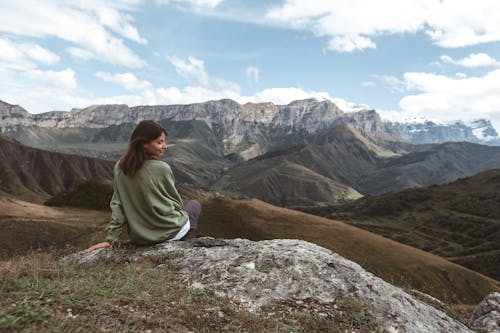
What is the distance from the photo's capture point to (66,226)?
2938 inches

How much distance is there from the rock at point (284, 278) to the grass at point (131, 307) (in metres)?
0.44

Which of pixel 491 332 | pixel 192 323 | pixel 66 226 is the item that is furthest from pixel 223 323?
pixel 66 226

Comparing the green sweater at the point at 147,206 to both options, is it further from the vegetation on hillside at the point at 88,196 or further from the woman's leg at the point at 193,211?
the vegetation on hillside at the point at 88,196

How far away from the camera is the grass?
601cm

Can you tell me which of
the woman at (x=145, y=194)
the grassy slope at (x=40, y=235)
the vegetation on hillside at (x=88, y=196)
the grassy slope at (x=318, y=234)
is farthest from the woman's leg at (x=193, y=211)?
the vegetation on hillside at (x=88, y=196)

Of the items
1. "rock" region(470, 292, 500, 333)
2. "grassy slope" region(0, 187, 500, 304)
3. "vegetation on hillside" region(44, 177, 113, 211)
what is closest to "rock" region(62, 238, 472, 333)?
"rock" region(470, 292, 500, 333)

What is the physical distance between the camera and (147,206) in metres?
10.7

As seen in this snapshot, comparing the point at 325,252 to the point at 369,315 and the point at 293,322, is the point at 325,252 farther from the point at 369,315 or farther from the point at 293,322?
the point at 293,322

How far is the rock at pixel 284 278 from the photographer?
9.28 metres

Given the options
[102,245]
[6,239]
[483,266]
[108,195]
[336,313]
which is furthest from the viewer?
[483,266]

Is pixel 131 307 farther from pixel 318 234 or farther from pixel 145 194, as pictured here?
pixel 318 234

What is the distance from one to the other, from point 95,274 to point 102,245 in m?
2.32

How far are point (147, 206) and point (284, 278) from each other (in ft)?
14.3

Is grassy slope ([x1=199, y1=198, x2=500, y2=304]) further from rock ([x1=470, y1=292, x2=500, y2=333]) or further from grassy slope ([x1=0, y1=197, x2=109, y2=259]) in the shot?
rock ([x1=470, y1=292, x2=500, y2=333])
